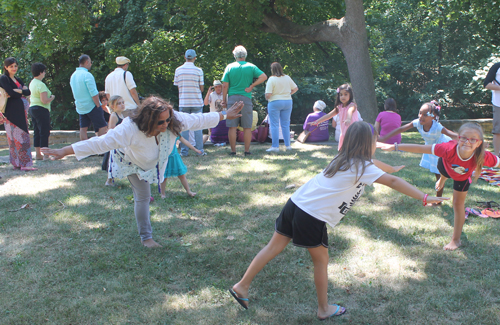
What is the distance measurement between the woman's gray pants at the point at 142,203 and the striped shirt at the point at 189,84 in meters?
4.82

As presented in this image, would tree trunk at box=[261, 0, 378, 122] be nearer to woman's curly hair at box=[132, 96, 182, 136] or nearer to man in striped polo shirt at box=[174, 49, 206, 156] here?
man in striped polo shirt at box=[174, 49, 206, 156]

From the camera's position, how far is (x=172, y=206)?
527cm

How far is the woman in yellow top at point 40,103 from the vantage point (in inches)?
303

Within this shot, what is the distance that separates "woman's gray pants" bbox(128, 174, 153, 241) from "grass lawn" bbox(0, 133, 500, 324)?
18 cm

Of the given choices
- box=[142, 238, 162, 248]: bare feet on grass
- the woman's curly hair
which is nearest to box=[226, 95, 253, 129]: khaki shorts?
box=[142, 238, 162, 248]: bare feet on grass

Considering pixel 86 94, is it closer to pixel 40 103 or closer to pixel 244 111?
pixel 40 103

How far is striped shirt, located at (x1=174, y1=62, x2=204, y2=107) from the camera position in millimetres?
8508

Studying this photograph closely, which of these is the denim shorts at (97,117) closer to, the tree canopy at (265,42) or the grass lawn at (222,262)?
the grass lawn at (222,262)

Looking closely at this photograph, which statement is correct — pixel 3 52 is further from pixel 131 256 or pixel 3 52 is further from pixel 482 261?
pixel 482 261

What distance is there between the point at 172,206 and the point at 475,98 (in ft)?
55.5

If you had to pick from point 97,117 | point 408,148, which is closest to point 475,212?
point 408,148

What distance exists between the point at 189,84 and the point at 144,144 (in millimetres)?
5053

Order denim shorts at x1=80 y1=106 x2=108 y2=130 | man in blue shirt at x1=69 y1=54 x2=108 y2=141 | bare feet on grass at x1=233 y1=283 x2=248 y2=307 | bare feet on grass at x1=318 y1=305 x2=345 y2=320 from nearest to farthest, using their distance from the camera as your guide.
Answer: bare feet on grass at x1=318 y1=305 x2=345 y2=320 → bare feet on grass at x1=233 y1=283 x2=248 y2=307 → man in blue shirt at x1=69 y1=54 x2=108 y2=141 → denim shorts at x1=80 y1=106 x2=108 y2=130

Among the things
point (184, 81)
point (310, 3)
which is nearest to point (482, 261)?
point (184, 81)
